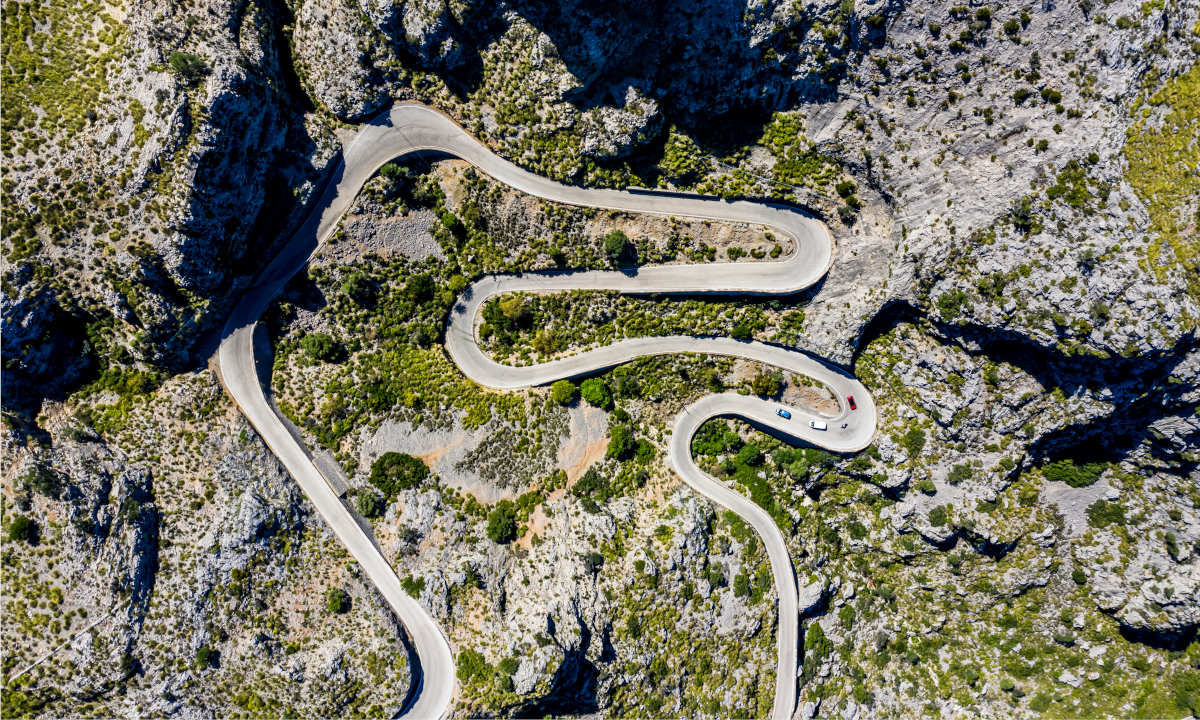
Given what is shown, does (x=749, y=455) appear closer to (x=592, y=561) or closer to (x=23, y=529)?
(x=592, y=561)

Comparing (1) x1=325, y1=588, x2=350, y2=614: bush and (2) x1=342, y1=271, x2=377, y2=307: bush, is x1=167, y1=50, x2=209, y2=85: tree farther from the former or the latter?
(1) x1=325, y1=588, x2=350, y2=614: bush

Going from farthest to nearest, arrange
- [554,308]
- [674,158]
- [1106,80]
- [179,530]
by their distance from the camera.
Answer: [554,308], [674,158], [179,530], [1106,80]

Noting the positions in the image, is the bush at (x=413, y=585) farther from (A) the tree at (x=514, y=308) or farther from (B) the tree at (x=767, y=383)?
(B) the tree at (x=767, y=383)

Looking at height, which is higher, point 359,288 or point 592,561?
point 359,288

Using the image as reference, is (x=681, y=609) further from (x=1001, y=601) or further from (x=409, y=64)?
(x=409, y=64)

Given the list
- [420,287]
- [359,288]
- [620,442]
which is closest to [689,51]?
[420,287]

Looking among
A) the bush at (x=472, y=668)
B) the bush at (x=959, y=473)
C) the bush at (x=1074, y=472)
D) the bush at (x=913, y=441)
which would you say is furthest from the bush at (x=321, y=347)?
the bush at (x=1074, y=472)

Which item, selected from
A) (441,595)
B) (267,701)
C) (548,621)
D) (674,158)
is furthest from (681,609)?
(674,158)
